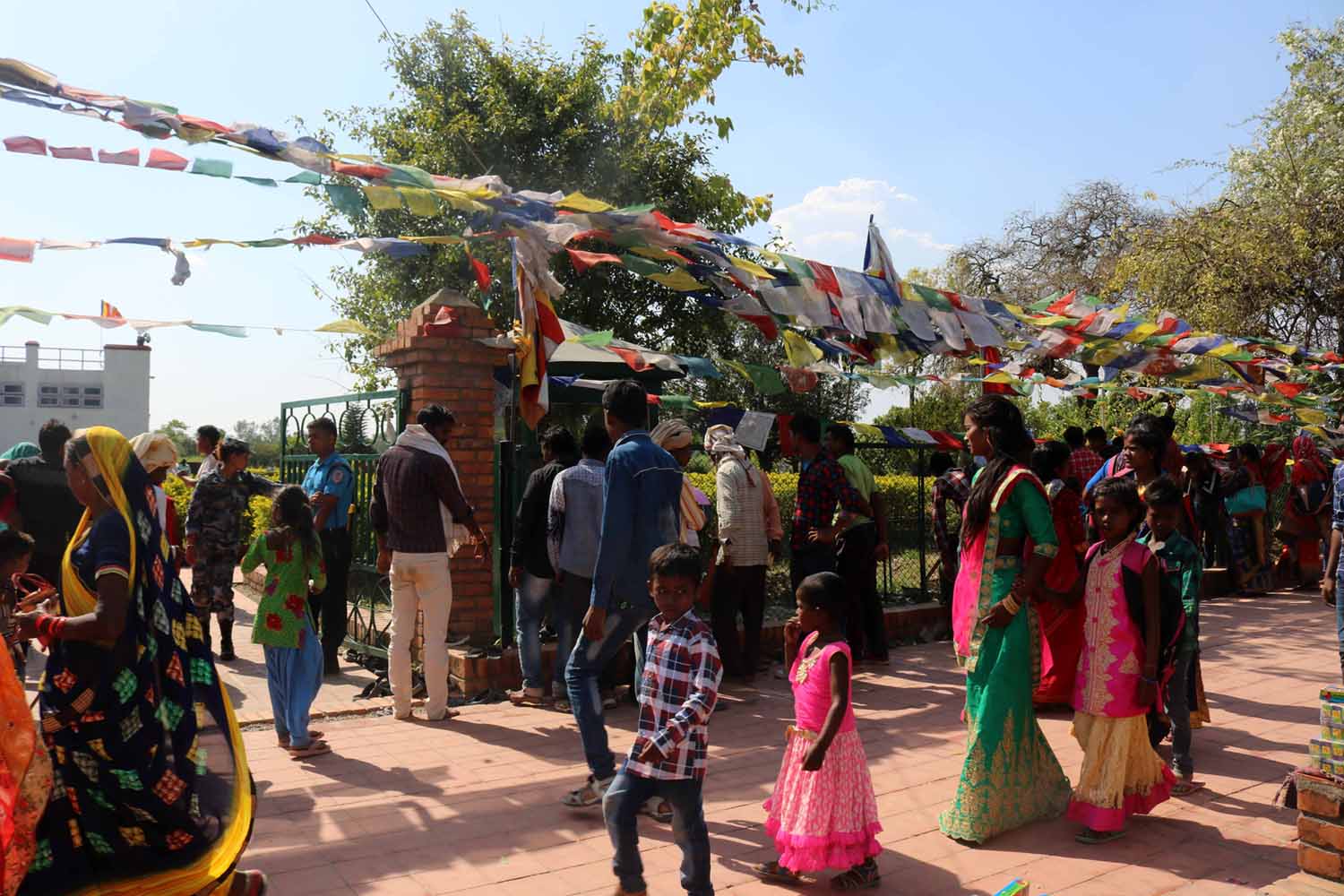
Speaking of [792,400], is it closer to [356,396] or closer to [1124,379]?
[1124,379]

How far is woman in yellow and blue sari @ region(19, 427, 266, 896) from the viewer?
3.19 m

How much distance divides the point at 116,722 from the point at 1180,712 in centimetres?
460

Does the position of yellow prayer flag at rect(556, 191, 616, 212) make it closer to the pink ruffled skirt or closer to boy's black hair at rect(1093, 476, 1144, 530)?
boy's black hair at rect(1093, 476, 1144, 530)

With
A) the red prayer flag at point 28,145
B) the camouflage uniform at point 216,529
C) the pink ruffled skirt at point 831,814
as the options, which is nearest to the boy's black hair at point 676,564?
the pink ruffled skirt at point 831,814

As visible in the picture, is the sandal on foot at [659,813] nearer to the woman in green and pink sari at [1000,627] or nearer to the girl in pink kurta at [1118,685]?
the woman in green and pink sari at [1000,627]

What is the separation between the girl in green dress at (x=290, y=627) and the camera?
217 inches

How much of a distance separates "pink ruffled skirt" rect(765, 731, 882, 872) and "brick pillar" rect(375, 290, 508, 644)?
384 centimetres

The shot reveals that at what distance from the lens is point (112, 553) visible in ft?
10.6

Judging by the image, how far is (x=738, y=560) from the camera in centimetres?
723

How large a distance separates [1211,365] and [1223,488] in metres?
3.22

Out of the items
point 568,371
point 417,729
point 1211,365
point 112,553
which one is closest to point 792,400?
point 1211,365

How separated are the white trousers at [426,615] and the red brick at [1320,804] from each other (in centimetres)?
436

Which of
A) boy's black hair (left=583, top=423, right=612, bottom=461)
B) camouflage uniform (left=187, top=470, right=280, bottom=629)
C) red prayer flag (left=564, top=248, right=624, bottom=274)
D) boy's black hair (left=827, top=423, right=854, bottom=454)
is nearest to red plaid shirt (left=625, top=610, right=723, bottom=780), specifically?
boy's black hair (left=583, top=423, right=612, bottom=461)

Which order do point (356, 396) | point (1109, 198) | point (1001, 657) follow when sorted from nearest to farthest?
point (1001, 657), point (356, 396), point (1109, 198)
